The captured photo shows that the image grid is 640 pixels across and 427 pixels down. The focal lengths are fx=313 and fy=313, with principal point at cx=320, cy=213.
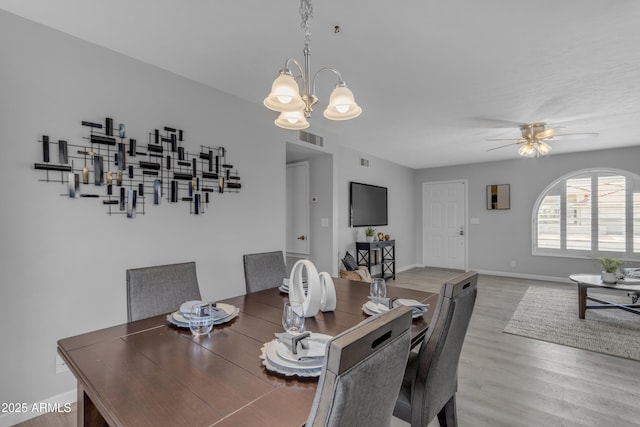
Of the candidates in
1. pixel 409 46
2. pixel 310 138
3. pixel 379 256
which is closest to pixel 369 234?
pixel 379 256

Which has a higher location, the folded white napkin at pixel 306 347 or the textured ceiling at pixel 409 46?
the textured ceiling at pixel 409 46

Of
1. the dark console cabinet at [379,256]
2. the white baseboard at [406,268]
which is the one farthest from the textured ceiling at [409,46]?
the white baseboard at [406,268]

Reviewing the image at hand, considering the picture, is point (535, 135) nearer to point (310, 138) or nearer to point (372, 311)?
point (310, 138)

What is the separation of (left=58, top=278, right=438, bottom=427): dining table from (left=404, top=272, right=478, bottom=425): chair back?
0.09 m

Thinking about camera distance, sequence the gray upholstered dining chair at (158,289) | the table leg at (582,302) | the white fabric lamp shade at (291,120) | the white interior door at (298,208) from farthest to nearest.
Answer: the white interior door at (298,208), the table leg at (582,302), the white fabric lamp shade at (291,120), the gray upholstered dining chair at (158,289)

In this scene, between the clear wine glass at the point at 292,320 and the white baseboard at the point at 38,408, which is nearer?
the clear wine glass at the point at 292,320

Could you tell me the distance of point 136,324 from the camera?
4.99 ft

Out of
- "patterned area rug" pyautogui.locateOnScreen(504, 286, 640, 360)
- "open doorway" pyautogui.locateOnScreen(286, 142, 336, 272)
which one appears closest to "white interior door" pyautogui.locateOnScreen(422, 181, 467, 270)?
"patterned area rug" pyautogui.locateOnScreen(504, 286, 640, 360)

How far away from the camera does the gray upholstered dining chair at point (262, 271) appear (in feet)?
7.50

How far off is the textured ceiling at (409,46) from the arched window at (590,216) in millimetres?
2597

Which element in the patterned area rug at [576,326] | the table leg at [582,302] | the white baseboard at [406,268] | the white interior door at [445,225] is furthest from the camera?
the white interior door at [445,225]

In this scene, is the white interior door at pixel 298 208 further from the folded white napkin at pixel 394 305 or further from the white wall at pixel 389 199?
the folded white napkin at pixel 394 305

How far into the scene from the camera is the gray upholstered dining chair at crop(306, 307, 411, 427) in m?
0.67

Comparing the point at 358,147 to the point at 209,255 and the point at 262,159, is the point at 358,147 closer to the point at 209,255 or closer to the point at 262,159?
the point at 262,159
